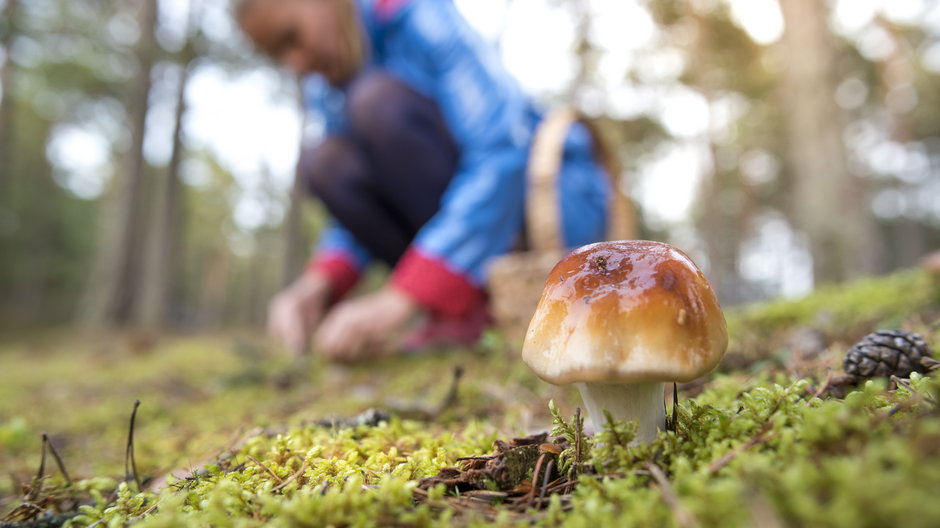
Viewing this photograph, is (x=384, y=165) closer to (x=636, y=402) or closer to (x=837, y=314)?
(x=837, y=314)

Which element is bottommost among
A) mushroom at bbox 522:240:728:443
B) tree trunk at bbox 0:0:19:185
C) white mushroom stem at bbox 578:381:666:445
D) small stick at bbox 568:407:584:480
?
small stick at bbox 568:407:584:480

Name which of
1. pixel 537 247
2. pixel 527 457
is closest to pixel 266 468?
pixel 527 457

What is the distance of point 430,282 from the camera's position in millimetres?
2676

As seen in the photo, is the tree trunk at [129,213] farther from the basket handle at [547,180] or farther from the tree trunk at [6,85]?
the basket handle at [547,180]

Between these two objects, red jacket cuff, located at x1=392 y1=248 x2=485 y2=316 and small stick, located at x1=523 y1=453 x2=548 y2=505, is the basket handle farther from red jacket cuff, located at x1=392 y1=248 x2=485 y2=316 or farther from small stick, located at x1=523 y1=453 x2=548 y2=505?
small stick, located at x1=523 y1=453 x2=548 y2=505

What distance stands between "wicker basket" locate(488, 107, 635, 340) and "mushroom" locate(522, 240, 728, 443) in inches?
64.1

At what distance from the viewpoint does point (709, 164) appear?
440 inches

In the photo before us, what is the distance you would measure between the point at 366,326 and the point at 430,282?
1.30ft

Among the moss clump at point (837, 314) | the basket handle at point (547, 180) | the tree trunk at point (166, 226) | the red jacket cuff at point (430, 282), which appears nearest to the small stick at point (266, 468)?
the moss clump at point (837, 314)

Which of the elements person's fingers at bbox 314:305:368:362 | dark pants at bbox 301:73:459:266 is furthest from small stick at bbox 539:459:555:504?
dark pants at bbox 301:73:459:266

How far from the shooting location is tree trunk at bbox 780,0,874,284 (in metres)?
4.32

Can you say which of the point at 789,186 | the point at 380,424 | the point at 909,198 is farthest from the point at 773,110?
the point at 380,424

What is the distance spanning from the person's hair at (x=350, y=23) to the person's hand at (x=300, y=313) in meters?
1.53

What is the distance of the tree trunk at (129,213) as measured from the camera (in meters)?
8.49
